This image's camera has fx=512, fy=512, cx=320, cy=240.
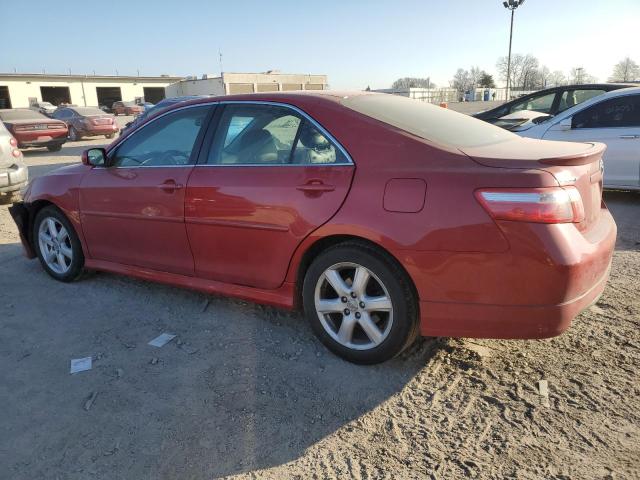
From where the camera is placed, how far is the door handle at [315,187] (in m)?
2.98

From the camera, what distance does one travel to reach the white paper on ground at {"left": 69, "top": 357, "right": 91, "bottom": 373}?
3.20 metres

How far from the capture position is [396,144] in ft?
9.39

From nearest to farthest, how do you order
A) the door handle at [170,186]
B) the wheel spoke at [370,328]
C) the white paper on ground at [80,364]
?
the wheel spoke at [370,328] → the white paper on ground at [80,364] → the door handle at [170,186]

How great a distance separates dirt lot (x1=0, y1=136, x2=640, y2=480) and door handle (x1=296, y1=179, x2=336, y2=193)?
1055 mm

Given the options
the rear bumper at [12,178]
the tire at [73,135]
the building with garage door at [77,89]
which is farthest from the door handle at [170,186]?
the building with garage door at [77,89]

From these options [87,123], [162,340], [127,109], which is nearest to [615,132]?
[162,340]

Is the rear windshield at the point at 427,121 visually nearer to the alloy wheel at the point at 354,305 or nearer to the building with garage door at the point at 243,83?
the alloy wheel at the point at 354,305

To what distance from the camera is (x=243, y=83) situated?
70125 millimetres

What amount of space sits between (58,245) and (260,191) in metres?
2.55

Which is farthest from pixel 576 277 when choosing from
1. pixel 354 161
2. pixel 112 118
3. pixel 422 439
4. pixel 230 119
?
pixel 112 118

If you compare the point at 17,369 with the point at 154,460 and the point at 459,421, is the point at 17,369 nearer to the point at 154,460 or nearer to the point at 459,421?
the point at 154,460

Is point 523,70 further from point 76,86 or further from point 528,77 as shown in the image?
point 76,86

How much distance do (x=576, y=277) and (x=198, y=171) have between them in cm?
246

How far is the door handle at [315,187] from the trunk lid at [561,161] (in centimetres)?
77
